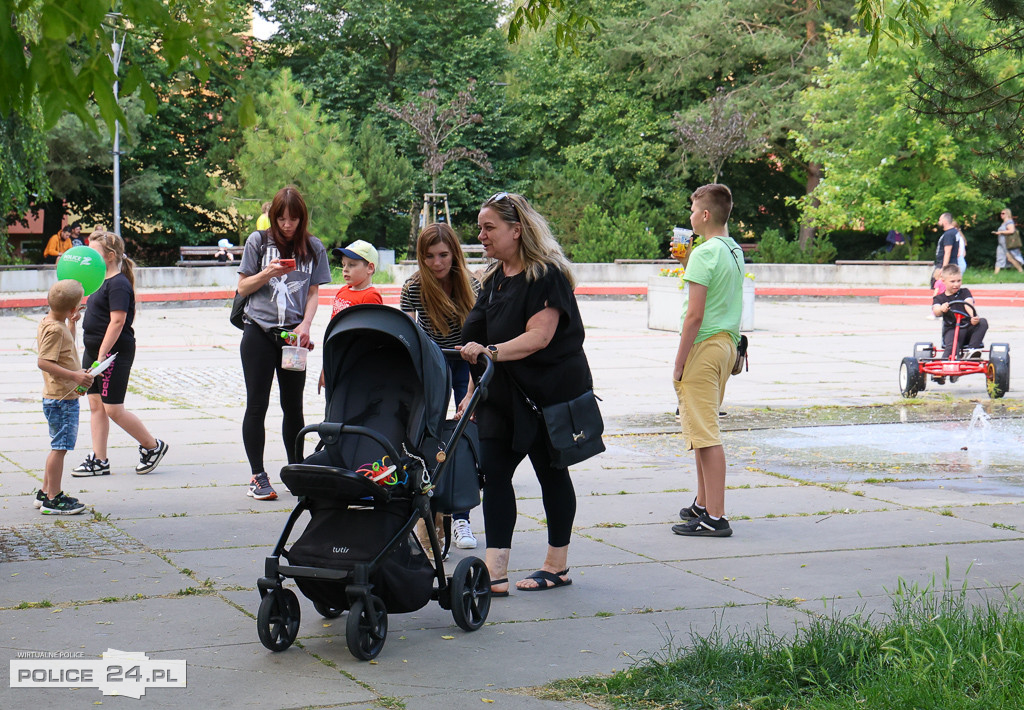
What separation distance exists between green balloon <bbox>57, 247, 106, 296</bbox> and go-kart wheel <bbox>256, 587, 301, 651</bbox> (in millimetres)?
3802

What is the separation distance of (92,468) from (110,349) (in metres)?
0.90

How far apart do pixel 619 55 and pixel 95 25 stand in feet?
143

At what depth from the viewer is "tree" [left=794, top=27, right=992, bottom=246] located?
3569cm

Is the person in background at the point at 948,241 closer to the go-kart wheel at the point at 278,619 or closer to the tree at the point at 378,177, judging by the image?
the go-kart wheel at the point at 278,619

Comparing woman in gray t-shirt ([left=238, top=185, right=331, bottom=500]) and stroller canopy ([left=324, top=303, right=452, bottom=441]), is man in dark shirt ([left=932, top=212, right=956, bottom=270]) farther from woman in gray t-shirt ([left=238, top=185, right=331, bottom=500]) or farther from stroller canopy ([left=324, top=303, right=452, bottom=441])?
stroller canopy ([left=324, top=303, right=452, bottom=441])

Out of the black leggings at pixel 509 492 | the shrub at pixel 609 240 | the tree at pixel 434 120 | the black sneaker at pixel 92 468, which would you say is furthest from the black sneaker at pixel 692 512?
the tree at pixel 434 120

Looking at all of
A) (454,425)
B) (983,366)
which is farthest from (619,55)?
(454,425)

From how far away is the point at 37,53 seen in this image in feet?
10.7

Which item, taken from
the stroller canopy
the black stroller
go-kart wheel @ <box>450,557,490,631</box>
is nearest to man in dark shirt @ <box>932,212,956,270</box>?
the black stroller

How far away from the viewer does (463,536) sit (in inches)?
261

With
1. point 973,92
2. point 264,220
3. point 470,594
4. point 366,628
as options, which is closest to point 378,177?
point 264,220

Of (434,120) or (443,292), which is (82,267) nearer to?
(443,292)

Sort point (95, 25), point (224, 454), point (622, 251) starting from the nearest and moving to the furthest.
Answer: point (95, 25), point (224, 454), point (622, 251)

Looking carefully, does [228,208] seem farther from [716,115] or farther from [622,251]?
[716,115]
